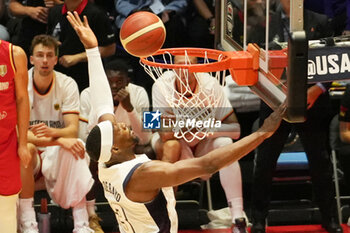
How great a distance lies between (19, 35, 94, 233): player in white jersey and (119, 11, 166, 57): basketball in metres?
1.76

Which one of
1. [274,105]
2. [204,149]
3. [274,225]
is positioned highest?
[274,105]

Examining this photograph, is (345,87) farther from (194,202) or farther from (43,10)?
(43,10)

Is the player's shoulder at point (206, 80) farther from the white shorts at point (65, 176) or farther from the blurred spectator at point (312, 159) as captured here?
the white shorts at point (65, 176)

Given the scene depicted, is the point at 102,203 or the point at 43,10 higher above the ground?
the point at 43,10

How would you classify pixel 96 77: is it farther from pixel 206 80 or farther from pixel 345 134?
pixel 345 134

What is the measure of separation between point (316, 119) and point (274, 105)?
81.9 inches

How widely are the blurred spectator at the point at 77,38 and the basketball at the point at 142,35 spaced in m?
2.17

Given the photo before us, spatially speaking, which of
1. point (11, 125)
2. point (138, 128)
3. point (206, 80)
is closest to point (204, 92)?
point (206, 80)

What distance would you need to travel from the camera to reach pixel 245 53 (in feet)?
16.3

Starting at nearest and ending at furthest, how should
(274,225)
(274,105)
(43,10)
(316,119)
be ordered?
1. (274,105)
2. (316,119)
3. (274,225)
4. (43,10)

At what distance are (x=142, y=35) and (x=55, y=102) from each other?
6.75ft

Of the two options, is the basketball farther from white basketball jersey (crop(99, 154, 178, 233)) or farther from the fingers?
the fingers

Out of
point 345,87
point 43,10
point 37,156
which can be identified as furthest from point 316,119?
point 43,10

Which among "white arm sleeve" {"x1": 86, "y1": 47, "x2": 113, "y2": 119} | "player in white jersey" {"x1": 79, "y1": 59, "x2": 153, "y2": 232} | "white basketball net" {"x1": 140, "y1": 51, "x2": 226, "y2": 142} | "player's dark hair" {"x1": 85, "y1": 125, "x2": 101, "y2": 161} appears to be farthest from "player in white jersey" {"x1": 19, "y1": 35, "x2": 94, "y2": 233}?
"player's dark hair" {"x1": 85, "y1": 125, "x2": 101, "y2": 161}
